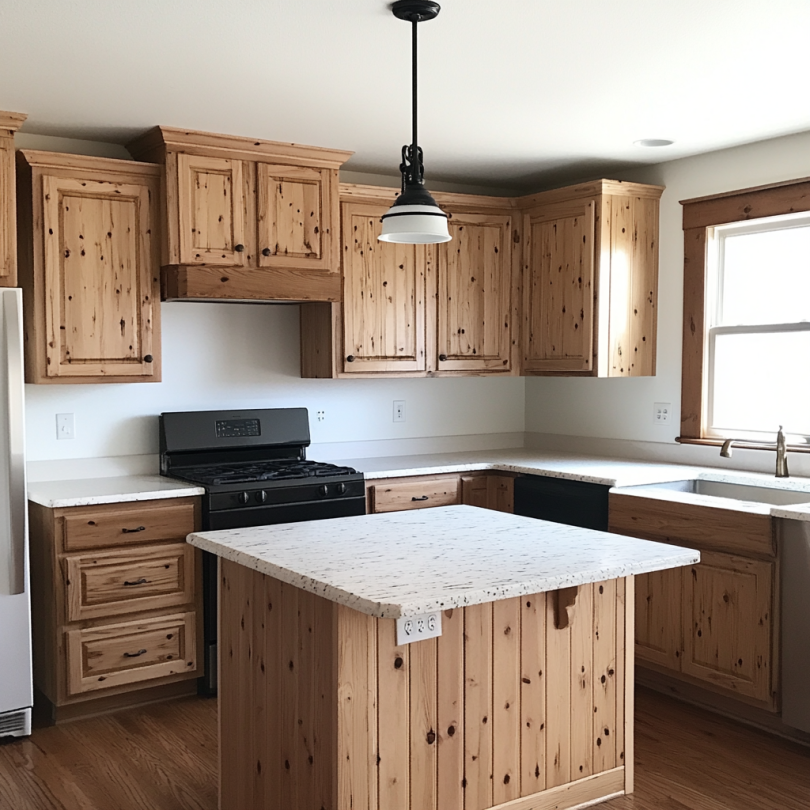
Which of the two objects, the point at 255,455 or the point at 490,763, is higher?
the point at 255,455

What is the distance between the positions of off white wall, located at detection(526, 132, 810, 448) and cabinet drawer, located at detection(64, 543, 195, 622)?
7.78ft

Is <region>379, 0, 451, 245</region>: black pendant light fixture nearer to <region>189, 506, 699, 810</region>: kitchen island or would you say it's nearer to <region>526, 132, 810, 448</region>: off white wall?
<region>189, 506, 699, 810</region>: kitchen island

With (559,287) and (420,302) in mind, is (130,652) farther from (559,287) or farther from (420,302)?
(559,287)

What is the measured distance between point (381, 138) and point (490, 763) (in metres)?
2.68

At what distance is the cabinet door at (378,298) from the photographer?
442cm

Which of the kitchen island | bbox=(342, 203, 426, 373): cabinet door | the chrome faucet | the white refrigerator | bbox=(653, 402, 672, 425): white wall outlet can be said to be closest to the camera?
the kitchen island

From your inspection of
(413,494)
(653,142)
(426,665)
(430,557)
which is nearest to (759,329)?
(653,142)

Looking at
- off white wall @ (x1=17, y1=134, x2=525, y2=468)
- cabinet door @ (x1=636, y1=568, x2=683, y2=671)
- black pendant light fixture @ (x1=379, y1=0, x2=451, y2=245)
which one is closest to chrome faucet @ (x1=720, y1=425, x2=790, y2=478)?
cabinet door @ (x1=636, y1=568, x2=683, y2=671)

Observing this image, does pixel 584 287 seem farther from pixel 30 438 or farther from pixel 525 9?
pixel 30 438

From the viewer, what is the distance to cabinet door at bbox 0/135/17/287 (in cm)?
346

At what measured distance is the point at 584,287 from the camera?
450 cm

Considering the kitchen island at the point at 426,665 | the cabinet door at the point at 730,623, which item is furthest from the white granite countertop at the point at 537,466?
the kitchen island at the point at 426,665

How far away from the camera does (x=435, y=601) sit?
1.95m

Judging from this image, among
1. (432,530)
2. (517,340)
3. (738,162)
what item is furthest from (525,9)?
(517,340)
